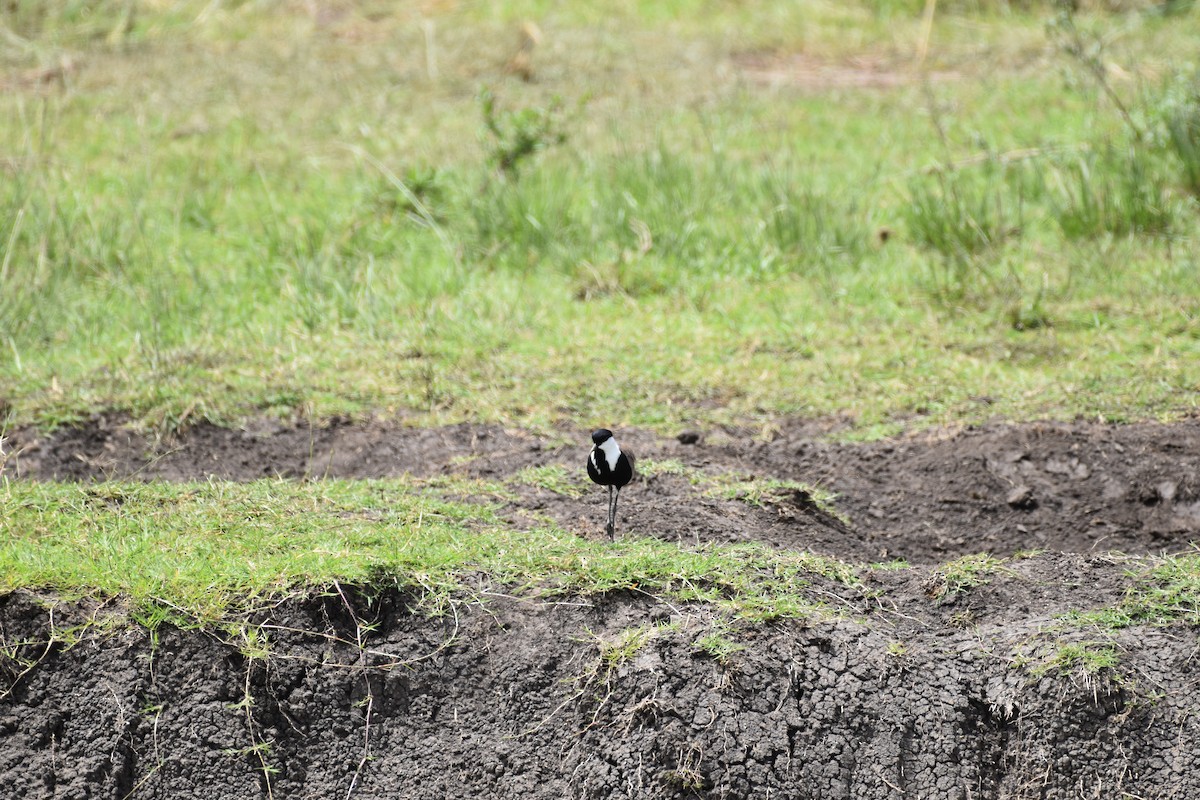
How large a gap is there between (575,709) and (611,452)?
88cm

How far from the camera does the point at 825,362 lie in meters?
5.66

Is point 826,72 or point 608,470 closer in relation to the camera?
point 608,470

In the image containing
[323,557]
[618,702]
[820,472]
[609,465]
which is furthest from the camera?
[820,472]

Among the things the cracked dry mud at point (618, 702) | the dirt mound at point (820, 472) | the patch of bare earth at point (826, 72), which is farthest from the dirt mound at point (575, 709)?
the patch of bare earth at point (826, 72)

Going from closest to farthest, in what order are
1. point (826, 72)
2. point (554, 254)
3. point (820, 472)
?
point (820, 472), point (554, 254), point (826, 72)

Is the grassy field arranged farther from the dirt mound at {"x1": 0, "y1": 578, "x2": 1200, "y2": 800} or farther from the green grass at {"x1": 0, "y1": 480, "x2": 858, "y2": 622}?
the dirt mound at {"x1": 0, "y1": 578, "x2": 1200, "y2": 800}

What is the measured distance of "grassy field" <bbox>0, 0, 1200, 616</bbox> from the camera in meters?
4.28

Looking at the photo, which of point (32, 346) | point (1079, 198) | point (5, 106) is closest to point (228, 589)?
point (32, 346)

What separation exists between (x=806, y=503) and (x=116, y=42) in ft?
27.2

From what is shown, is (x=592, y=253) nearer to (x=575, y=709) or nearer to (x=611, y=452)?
(x=611, y=452)

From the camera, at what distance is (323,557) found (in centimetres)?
367

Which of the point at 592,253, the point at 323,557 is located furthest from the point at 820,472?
the point at 592,253

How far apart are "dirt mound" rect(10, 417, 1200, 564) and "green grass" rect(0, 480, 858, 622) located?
9.9 inches

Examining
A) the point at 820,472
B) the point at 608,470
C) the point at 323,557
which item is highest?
the point at 608,470
